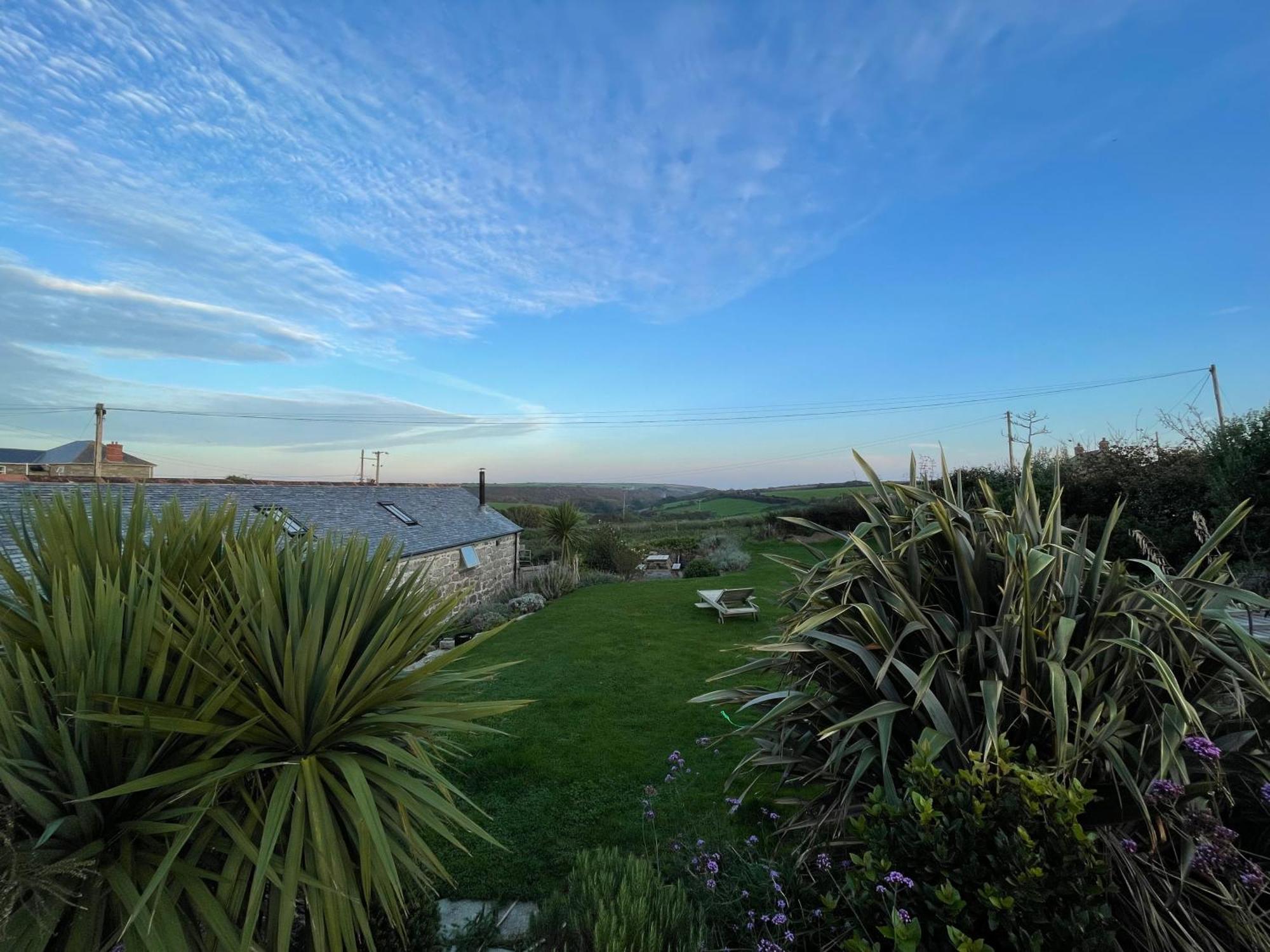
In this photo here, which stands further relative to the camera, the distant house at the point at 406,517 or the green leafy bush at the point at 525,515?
the green leafy bush at the point at 525,515

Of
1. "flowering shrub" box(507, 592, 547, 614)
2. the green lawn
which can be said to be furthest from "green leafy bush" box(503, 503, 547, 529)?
the green lawn

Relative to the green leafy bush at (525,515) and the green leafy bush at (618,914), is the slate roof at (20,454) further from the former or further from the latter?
the green leafy bush at (618,914)

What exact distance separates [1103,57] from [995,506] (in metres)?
6.87

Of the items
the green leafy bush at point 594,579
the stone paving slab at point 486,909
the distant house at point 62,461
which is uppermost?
the distant house at point 62,461

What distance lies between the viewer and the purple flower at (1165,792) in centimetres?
162

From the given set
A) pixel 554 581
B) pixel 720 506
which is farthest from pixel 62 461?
pixel 720 506

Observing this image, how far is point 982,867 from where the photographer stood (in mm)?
1602

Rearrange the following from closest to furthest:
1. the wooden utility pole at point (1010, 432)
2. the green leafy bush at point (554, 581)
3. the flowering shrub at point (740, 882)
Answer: the flowering shrub at point (740, 882) → the green leafy bush at point (554, 581) → the wooden utility pole at point (1010, 432)

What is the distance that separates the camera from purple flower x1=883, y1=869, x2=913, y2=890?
1.55 meters

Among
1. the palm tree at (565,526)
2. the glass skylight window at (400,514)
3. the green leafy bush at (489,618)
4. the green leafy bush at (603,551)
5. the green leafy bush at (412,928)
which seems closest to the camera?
the green leafy bush at (412,928)

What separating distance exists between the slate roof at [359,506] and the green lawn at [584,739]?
4443 mm

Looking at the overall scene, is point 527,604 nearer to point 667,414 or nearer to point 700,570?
point 700,570

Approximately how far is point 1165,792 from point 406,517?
16.2 m

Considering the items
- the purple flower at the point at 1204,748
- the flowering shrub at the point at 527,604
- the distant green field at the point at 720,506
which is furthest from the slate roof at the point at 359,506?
the distant green field at the point at 720,506
